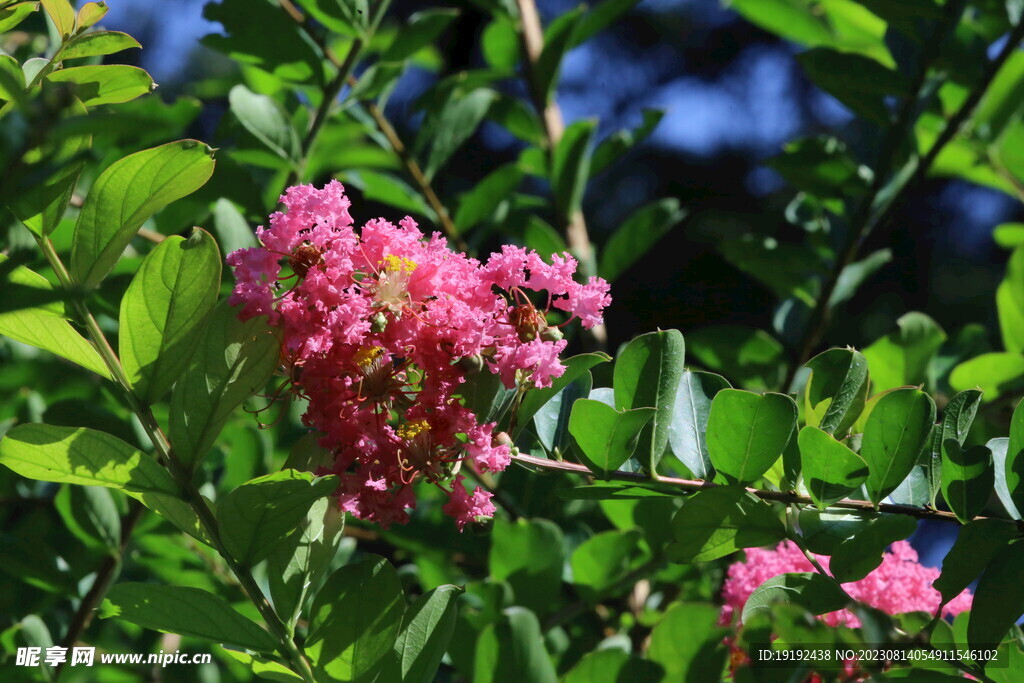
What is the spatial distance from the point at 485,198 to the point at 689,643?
2.84ft

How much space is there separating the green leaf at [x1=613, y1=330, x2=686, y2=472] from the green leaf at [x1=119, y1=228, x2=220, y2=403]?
342 mm

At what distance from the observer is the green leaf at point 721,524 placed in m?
0.76

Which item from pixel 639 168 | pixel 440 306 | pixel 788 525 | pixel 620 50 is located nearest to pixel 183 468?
pixel 440 306

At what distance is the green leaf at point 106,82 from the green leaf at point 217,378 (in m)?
0.24

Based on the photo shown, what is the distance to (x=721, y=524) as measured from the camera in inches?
30.9

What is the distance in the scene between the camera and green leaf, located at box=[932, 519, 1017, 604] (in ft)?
2.47

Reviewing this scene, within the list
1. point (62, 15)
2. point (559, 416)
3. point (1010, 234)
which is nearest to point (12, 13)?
point (62, 15)

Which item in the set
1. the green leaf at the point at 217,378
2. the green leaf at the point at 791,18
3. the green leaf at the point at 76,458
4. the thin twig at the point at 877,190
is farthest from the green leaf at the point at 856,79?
the green leaf at the point at 76,458

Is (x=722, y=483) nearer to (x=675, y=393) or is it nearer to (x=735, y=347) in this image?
(x=675, y=393)

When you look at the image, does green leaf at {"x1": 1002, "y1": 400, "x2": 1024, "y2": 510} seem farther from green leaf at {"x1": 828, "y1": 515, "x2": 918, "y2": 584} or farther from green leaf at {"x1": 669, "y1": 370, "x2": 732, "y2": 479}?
green leaf at {"x1": 669, "y1": 370, "x2": 732, "y2": 479}

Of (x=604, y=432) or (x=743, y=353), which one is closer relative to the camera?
(x=604, y=432)

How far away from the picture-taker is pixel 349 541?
1307 mm

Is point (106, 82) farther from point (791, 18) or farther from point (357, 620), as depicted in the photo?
point (791, 18)

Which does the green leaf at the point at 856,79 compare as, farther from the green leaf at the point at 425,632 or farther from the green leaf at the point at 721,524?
the green leaf at the point at 425,632
